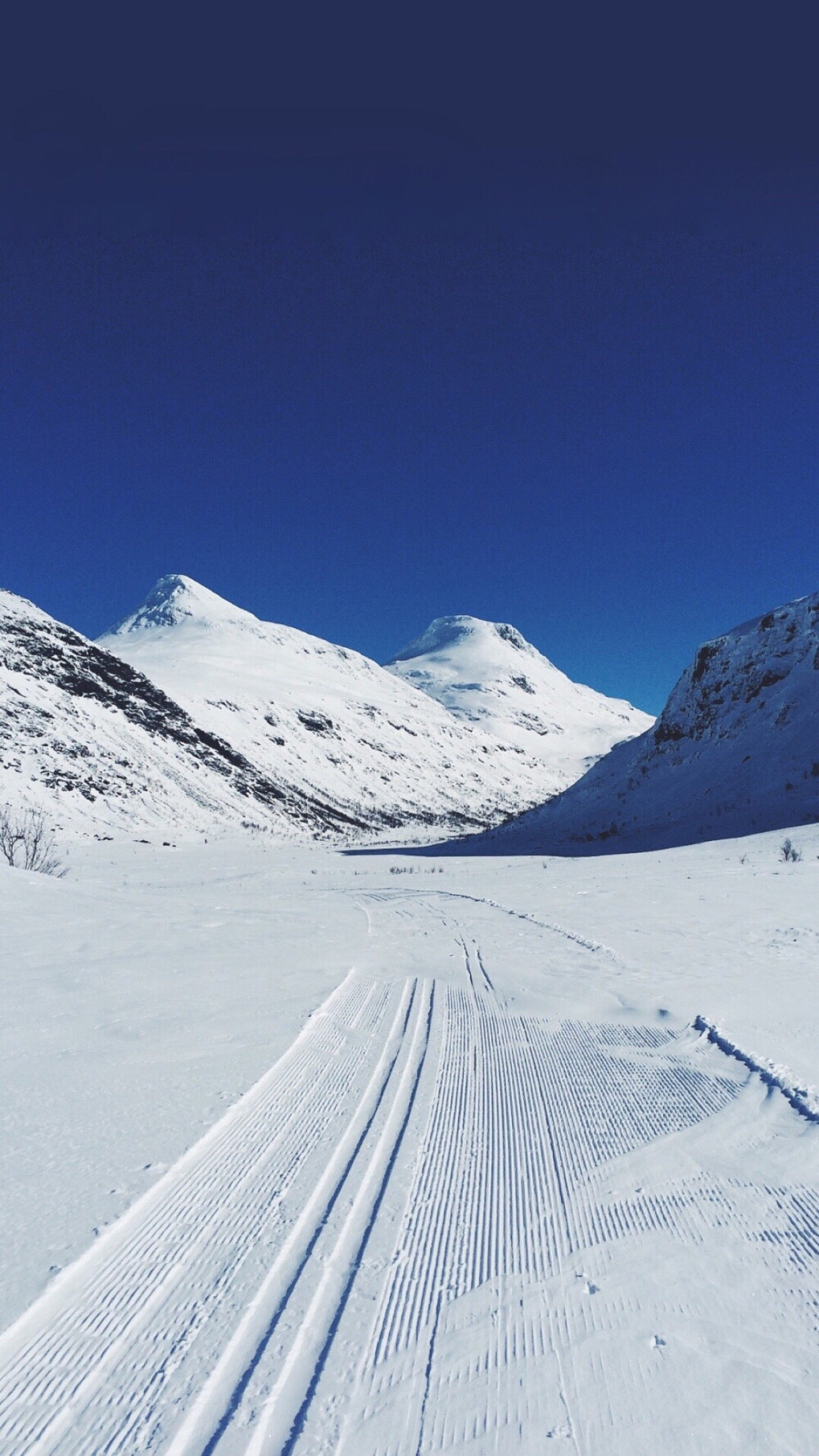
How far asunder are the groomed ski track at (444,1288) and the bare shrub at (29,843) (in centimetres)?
1537

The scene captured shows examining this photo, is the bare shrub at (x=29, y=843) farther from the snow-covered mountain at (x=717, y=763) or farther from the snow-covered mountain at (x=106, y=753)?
the snow-covered mountain at (x=717, y=763)

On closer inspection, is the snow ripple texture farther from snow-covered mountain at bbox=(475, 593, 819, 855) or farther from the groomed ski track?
snow-covered mountain at bbox=(475, 593, 819, 855)

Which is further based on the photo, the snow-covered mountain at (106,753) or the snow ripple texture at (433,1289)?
the snow-covered mountain at (106,753)

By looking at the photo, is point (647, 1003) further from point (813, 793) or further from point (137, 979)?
point (813, 793)

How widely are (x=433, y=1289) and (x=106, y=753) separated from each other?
5915 cm

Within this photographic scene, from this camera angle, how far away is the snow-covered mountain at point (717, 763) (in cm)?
2767

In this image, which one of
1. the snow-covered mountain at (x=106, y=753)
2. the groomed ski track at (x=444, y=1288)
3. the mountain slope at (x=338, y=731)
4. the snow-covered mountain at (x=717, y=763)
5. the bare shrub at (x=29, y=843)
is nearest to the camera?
the groomed ski track at (x=444, y=1288)

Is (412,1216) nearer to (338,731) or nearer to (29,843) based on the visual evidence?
(29,843)

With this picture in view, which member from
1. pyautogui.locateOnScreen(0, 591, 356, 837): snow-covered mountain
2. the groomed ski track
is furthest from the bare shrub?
the groomed ski track

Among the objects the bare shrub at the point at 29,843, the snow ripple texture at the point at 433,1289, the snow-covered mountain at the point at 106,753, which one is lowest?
the snow ripple texture at the point at 433,1289

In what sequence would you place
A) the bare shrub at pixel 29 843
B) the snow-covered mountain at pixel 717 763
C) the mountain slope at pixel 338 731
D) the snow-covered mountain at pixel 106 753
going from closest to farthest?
the bare shrub at pixel 29 843 < the snow-covered mountain at pixel 717 763 < the snow-covered mountain at pixel 106 753 < the mountain slope at pixel 338 731

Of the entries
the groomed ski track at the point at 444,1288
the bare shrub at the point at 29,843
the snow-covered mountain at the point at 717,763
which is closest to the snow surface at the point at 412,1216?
the groomed ski track at the point at 444,1288

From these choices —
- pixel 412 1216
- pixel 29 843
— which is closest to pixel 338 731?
pixel 29 843

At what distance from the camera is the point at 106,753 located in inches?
2205
